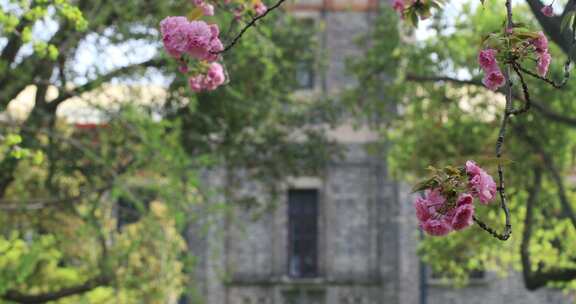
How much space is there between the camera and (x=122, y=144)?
17734 mm

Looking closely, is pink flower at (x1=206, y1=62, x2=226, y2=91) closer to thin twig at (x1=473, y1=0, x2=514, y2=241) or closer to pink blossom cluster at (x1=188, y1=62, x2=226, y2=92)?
pink blossom cluster at (x1=188, y1=62, x2=226, y2=92)

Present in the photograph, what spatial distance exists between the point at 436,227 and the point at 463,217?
18cm

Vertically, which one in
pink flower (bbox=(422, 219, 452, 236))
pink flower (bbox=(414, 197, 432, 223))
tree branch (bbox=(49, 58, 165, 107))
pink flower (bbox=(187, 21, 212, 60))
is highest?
tree branch (bbox=(49, 58, 165, 107))

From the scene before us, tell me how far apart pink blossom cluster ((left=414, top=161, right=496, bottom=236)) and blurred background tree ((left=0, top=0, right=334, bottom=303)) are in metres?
7.56

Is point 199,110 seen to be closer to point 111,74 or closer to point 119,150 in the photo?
point 119,150

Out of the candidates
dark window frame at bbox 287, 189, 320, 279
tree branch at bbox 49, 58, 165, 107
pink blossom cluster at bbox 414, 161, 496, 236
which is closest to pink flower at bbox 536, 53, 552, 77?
pink blossom cluster at bbox 414, 161, 496, 236

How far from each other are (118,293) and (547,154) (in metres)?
7.26

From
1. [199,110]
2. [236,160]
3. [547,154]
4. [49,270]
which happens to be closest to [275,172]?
[236,160]

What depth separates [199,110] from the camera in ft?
62.0

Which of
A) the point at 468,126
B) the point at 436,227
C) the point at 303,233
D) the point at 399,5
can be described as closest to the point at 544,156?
the point at 468,126

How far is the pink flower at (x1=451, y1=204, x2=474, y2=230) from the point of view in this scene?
580cm

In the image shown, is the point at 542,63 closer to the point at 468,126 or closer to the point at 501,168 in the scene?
the point at 501,168

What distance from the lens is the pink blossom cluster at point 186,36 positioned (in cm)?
671

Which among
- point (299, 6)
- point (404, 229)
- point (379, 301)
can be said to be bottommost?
point (379, 301)
